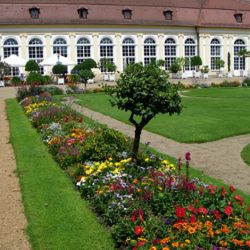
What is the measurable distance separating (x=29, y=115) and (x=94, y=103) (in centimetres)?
618

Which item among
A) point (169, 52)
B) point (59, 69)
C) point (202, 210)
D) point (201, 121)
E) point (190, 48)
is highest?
point (190, 48)

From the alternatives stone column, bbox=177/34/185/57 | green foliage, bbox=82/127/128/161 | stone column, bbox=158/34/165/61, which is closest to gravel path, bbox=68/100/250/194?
green foliage, bbox=82/127/128/161

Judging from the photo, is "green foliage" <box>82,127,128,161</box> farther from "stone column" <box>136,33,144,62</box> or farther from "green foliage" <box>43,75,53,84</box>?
"stone column" <box>136,33,144,62</box>

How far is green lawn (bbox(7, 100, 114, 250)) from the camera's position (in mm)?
5801

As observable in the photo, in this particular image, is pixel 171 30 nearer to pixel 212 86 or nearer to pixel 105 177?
pixel 212 86

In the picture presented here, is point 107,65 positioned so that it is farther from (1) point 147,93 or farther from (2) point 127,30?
(1) point 147,93

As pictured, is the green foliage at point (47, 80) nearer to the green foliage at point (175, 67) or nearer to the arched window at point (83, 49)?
the arched window at point (83, 49)

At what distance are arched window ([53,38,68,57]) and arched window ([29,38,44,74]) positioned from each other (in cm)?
147

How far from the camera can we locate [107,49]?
51.4 metres

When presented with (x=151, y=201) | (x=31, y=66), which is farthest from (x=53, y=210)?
(x=31, y=66)

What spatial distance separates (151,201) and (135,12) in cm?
4725

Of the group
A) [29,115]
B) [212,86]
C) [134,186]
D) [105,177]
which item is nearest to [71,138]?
[105,177]

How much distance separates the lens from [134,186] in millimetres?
6832

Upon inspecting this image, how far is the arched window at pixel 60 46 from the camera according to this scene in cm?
4925
